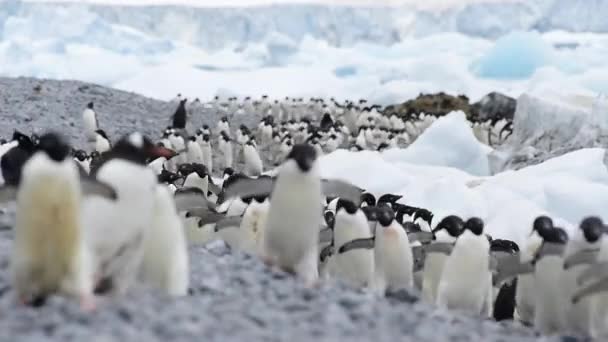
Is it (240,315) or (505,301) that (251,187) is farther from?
(240,315)

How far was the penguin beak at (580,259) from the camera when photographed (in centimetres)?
379

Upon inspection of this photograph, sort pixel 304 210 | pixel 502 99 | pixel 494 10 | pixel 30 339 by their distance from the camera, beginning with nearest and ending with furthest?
pixel 30 339 → pixel 304 210 → pixel 502 99 → pixel 494 10

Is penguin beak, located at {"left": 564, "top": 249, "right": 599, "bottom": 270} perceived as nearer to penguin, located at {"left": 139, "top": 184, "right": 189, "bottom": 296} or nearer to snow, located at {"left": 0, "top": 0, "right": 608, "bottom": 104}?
penguin, located at {"left": 139, "top": 184, "right": 189, "bottom": 296}

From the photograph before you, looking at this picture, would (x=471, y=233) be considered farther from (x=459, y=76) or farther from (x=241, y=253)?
(x=459, y=76)

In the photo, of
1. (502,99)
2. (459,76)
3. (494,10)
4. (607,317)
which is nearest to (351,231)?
(607,317)

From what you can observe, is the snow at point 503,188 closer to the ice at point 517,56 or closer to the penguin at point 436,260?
the penguin at point 436,260

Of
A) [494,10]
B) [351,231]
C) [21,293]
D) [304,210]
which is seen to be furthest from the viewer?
[494,10]

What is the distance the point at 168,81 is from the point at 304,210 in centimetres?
2460

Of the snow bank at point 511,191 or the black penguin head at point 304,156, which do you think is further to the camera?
the snow bank at point 511,191

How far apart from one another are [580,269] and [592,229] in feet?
0.70

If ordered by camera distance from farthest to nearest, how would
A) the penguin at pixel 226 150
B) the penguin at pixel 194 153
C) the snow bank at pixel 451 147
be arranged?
the penguin at pixel 226 150
the penguin at pixel 194 153
the snow bank at pixel 451 147

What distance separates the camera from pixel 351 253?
457 centimetres

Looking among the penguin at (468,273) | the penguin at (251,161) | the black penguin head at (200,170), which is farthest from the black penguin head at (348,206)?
the penguin at (251,161)

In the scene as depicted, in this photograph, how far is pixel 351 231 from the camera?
4715 mm
